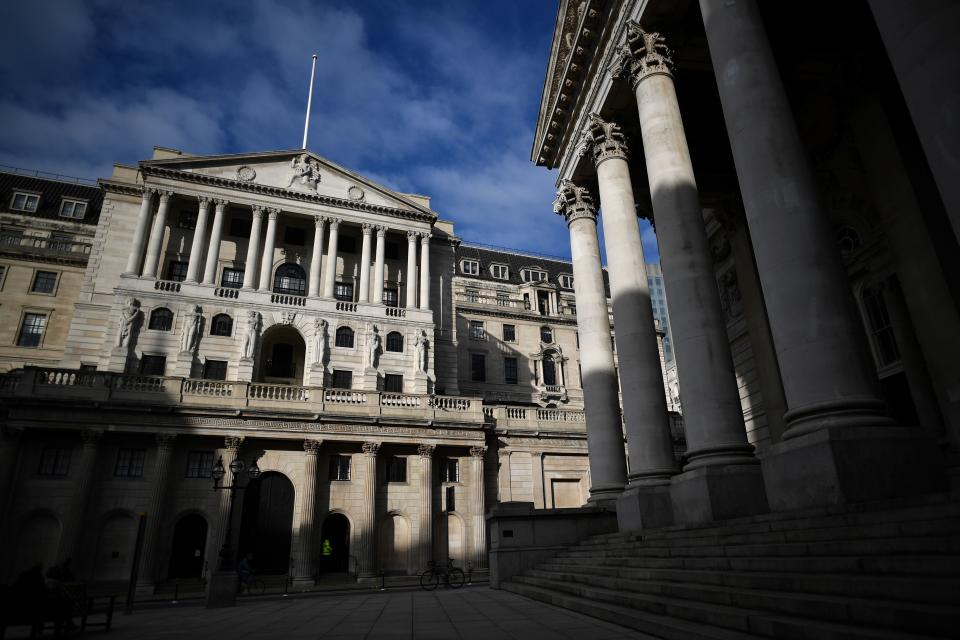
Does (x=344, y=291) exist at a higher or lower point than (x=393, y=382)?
higher

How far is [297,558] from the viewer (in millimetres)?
29391

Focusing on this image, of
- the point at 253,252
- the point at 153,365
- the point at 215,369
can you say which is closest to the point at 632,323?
the point at 215,369

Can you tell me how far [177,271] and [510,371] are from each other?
94.1 ft

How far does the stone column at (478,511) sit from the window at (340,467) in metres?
7.61

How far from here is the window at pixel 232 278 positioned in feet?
139

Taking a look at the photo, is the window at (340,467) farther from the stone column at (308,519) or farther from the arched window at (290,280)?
the arched window at (290,280)

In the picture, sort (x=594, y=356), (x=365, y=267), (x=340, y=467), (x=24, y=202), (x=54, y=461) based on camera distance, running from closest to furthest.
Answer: (x=594, y=356)
(x=54, y=461)
(x=340, y=467)
(x=365, y=267)
(x=24, y=202)

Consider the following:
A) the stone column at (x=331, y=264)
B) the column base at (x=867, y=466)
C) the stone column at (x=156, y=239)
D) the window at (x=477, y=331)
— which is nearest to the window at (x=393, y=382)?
the stone column at (x=331, y=264)

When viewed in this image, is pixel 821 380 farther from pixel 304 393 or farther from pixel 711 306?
pixel 304 393

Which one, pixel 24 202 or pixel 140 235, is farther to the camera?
pixel 24 202

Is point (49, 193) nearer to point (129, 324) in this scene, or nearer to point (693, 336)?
point (129, 324)

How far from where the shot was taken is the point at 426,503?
32.7 meters

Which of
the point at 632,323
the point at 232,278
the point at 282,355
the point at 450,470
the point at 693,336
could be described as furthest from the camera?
the point at 232,278

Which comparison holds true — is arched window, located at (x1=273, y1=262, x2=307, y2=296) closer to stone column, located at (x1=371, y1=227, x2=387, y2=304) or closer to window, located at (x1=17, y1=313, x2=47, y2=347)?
stone column, located at (x1=371, y1=227, x2=387, y2=304)
